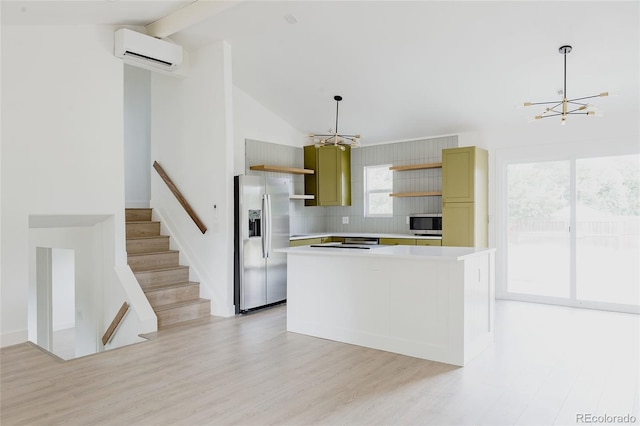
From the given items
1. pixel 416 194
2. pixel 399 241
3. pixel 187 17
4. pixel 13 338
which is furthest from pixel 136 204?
pixel 416 194

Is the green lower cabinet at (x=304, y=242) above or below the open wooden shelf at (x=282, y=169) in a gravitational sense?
below

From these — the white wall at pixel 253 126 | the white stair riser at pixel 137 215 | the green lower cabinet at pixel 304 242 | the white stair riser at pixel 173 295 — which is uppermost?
the white wall at pixel 253 126

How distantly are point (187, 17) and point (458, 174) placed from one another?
3.93m

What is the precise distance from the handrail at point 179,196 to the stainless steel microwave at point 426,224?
3.10 m

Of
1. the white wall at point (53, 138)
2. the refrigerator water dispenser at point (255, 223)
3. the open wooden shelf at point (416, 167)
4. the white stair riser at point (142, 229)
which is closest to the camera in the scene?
the white wall at point (53, 138)

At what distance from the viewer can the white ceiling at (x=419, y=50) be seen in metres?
4.14

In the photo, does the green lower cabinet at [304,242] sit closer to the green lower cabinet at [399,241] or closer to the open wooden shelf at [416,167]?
the green lower cabinet at [399,241]

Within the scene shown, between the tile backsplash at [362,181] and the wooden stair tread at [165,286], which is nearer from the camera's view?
the wooden stair tread at [165,286]

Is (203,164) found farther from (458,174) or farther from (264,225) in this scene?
(458,174)

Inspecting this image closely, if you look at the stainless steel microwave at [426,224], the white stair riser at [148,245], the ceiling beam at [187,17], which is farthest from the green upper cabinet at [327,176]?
the ceiling beam at [187,17]

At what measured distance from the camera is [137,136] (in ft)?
22.8

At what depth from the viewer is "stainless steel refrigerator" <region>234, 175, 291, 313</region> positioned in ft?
17.8

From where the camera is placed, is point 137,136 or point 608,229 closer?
point 608,229

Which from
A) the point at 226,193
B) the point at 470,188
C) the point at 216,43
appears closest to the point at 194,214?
the point at 226,193
